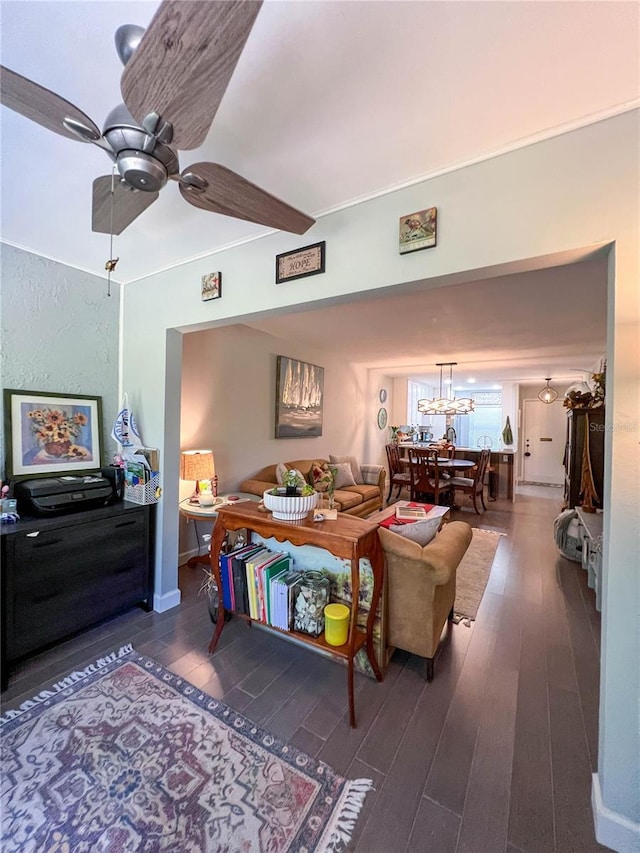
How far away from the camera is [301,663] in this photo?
196 centimetres

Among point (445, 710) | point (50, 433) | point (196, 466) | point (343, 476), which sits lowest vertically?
point (445, 710)

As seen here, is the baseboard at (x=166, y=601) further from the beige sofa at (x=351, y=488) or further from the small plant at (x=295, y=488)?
the small plant at (x=295, y=488)

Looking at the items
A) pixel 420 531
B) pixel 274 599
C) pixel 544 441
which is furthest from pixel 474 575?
pixel 544 441

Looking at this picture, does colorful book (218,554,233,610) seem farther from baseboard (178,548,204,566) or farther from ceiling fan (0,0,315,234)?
ceiling fan (0,0,315,234)

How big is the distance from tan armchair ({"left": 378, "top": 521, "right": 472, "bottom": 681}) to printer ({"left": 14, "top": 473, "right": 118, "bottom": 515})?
183 cm

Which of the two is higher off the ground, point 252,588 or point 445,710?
point 252,588

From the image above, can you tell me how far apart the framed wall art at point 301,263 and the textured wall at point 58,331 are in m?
1.61

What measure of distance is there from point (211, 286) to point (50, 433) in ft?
4.88

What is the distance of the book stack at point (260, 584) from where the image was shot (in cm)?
176

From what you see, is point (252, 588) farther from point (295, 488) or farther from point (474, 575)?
point (474, 575)

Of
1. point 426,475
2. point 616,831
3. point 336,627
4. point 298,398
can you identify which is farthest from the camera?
point 426,475

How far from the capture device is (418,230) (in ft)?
4.84

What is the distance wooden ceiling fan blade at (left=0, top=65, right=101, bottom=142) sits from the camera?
75cm

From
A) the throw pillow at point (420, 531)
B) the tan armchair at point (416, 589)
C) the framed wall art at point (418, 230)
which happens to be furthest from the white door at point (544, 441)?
the framed wall art at point (418, 230)
